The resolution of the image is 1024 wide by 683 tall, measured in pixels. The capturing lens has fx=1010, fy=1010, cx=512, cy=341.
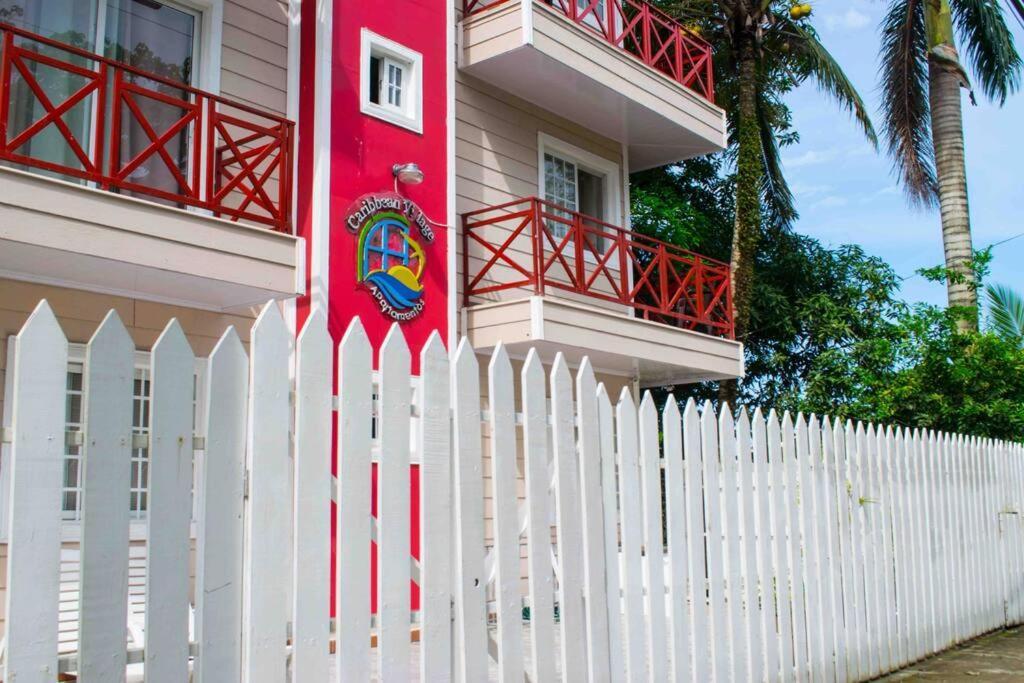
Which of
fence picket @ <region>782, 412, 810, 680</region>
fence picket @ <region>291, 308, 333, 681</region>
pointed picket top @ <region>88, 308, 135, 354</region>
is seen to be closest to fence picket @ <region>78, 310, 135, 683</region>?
pointed picket top @ <region>88, 308, 135, 354</region>

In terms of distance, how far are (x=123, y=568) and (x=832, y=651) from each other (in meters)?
4.73

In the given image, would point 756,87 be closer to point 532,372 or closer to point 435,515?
point 532,372

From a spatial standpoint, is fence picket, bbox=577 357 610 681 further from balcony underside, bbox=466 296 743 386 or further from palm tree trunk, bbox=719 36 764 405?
palm tree trunk, bbox=719 36 764 405

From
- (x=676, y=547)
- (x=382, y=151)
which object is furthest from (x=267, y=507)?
(x=382, y=151)

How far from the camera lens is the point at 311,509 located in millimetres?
3447

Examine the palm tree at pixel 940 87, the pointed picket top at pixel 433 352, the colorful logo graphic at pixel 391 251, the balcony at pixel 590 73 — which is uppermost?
the palm tree at pixel 940 87

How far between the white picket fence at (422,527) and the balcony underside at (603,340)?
12.5ft

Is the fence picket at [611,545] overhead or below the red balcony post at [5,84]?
below

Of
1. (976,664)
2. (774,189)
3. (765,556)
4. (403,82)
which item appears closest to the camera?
(765,556)

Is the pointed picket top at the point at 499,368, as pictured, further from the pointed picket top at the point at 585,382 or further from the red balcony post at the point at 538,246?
the red balcony post at the point at 538,246

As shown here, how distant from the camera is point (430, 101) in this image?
33.9ft

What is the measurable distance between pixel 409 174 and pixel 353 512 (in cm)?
625

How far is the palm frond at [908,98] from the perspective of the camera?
18.7 m

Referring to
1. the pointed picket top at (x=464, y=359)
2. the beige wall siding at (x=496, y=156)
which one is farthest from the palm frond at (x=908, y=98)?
the pointed picket top at (x=464, y=359)
